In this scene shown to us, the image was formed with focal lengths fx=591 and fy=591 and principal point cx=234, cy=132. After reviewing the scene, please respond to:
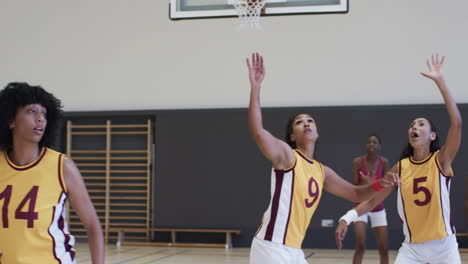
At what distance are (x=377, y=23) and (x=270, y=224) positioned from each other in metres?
9.03

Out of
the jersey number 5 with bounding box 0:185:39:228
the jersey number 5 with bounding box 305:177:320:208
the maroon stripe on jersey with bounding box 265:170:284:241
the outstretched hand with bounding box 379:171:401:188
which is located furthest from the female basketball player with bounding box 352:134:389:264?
the jersey number 5 with bounding box 0:185:39:228

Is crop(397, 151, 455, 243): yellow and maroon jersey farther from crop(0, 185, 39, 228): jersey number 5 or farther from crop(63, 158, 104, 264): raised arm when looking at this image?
crop(0, 185, 39, 228): jersey number 5

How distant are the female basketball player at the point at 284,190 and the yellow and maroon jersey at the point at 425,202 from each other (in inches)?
41.9

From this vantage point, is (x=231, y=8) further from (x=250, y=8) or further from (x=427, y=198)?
(x=427, y=198)

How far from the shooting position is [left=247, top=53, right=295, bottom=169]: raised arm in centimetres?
376

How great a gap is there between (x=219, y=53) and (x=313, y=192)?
8831mm

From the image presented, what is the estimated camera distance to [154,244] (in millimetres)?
12305

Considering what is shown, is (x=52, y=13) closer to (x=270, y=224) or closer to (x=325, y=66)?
(x=325, y=66)

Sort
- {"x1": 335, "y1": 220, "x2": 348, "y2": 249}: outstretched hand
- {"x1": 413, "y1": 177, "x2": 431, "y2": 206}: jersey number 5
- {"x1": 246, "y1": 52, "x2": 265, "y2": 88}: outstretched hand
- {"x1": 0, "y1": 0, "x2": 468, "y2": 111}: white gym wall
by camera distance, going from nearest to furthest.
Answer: {"x1": 246, "y1": 52, "x2": 265, "y2": 88}: outstretched hand < {"x1": 335, "y1": 220, "x2": 348, "y2": 249}: outstretched hand < {"x1": 413, "y1": 177, "x2": 431, "y2": 206}: jersey number 5 < {"x1": 0, "y1": 0, "x2": 468, "y2": 111}: white gym wall

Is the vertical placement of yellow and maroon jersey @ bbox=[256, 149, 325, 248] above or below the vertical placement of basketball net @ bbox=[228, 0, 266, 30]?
below

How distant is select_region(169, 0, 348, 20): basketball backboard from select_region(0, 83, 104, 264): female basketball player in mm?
5428

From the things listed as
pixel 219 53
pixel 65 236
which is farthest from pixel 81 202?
pixel 219 53

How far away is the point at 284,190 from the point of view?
4.00 metres

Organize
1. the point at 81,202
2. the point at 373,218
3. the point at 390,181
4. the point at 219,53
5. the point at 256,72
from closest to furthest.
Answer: the point at 81,202, the point at 256,72, the point at 390,181, the point at 373,218, the point at 219,53
